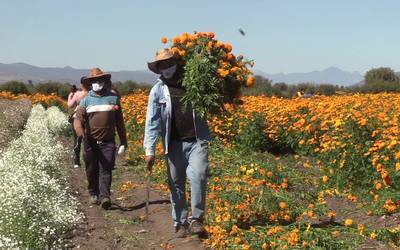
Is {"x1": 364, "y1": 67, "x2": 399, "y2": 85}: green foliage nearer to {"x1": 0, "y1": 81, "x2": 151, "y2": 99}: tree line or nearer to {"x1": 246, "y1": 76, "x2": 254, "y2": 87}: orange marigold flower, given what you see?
{"x1": 0, "y1": 81, "x2": 151, "y2": 99}: tree line

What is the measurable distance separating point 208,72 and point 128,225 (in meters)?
2.74

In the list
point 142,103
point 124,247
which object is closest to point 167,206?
point 124,247

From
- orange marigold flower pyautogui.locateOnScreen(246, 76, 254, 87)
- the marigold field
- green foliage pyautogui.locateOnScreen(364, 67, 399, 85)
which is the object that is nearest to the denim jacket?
the marigold field

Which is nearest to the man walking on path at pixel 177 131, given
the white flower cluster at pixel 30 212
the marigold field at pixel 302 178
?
the marigold field at pixel 302 178

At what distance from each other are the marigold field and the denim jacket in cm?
31

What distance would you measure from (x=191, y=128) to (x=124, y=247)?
5.47 ft

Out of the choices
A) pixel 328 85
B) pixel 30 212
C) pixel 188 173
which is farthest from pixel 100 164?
pixel 328 85

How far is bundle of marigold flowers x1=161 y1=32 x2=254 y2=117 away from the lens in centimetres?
604

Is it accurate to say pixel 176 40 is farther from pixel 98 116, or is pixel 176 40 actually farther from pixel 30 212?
pixel 98 116

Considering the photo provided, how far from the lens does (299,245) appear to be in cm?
525

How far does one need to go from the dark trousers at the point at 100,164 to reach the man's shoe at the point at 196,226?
2728 mm

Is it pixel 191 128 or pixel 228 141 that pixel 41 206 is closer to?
pixel 191 128

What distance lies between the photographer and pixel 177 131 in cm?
625

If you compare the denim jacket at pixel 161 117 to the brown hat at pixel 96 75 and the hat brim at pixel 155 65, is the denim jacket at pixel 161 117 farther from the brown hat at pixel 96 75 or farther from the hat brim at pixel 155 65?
the brown hat at pixel 96 75
